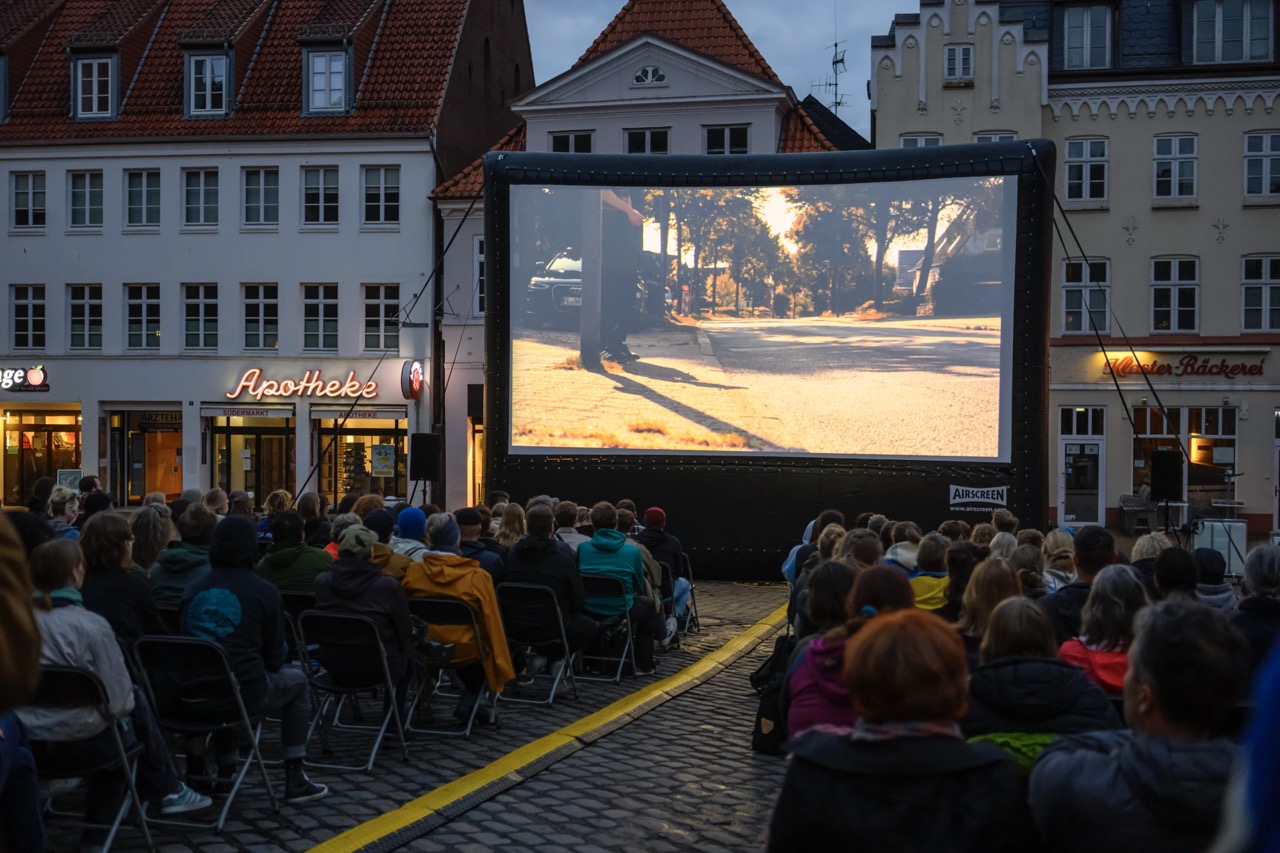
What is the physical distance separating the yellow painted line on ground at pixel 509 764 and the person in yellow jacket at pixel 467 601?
52 cm

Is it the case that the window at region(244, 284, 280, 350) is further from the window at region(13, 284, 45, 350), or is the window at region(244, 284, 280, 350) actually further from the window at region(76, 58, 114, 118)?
the window at region(76, 58, 114, 118)

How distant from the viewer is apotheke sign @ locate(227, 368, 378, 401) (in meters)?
30.0

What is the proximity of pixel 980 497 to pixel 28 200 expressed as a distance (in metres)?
24.9

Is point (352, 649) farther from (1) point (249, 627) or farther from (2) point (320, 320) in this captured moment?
(2) point (320, 320)

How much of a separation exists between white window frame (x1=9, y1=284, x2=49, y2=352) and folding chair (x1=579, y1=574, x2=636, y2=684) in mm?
24978

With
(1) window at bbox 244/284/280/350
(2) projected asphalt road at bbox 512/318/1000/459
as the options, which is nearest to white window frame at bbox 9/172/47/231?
(1) window at bbox 244/284/280/350

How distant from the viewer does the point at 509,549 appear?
976 cm

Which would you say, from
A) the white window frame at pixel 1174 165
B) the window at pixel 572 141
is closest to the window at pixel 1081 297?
the white window frame at pixel 1174 165

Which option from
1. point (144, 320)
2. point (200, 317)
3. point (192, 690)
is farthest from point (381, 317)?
point (192, 690)

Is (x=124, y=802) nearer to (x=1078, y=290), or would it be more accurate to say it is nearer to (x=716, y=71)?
(x=716, y=71)

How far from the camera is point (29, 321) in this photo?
103 feet

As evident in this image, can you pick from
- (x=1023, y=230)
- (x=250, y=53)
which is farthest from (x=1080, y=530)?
(x=250, y=53)

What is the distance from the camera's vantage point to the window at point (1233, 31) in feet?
97.2

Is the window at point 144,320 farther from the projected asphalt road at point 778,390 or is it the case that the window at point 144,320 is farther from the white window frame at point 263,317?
the projected asphalt road at point 778,390
